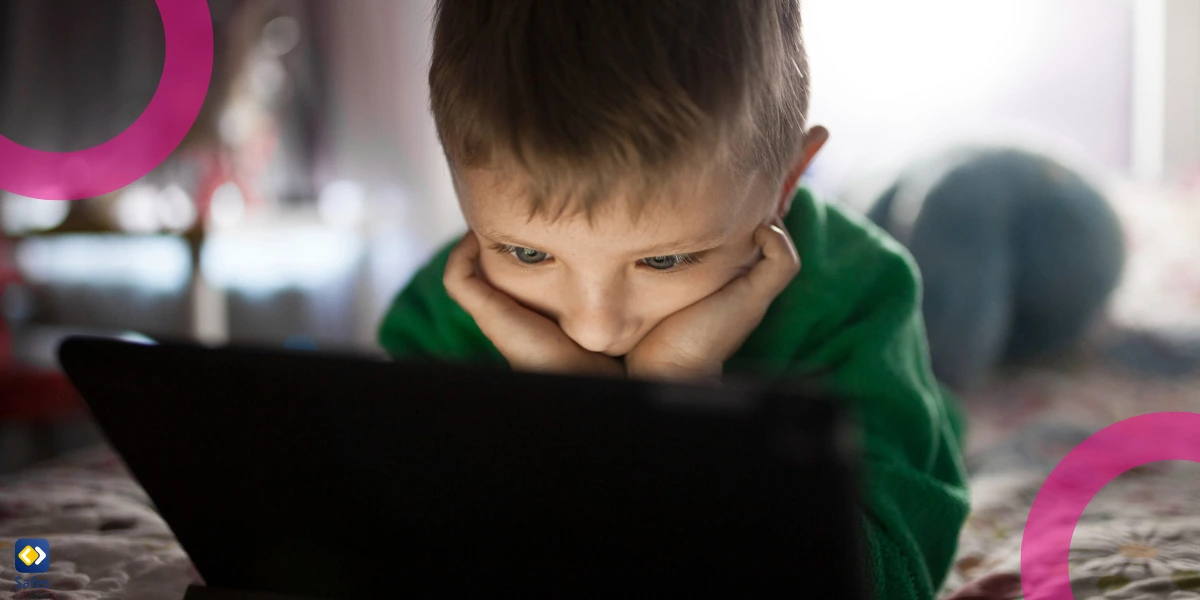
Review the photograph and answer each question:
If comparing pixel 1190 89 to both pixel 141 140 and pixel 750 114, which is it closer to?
pixel 750 114

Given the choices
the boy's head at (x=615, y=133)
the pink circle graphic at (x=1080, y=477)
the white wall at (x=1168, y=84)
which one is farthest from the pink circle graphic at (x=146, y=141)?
the white wall at (x=1168, y=84)

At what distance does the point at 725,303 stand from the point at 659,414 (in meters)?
0.36

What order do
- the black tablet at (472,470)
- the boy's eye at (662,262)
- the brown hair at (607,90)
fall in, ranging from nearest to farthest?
the black tablet at (472,470) < the brown hair at (607,90) < the boy's eye at (662,262)

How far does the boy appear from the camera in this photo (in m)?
0.56

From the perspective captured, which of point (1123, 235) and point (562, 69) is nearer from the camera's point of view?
point (562, 69)

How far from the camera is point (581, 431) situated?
38 centimetres

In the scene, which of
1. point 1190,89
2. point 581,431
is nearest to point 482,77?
point 581,431

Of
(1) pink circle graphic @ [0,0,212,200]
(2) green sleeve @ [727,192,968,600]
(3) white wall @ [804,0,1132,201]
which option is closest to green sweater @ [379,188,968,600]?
(2) green sleeve @ [727,192,968,600]

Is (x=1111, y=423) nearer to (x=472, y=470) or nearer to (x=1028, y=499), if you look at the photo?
(x=1028, y=499)

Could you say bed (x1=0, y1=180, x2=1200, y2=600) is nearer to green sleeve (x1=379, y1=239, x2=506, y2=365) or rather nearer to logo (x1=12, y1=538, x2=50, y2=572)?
logo (x1=12, y1=538, x2=50, y2=572)

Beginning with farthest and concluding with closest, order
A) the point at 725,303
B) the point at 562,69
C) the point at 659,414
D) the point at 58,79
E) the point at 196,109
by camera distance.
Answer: the point at 196,109 < the point at 58,79 < the point at 725,303 < the point at 562,69 < the point at 659,414

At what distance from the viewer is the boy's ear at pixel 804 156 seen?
0.75 metres

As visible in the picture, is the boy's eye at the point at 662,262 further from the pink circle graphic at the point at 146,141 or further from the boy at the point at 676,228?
the pink circle graphic at the point at 146,141

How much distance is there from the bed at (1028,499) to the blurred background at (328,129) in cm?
69
